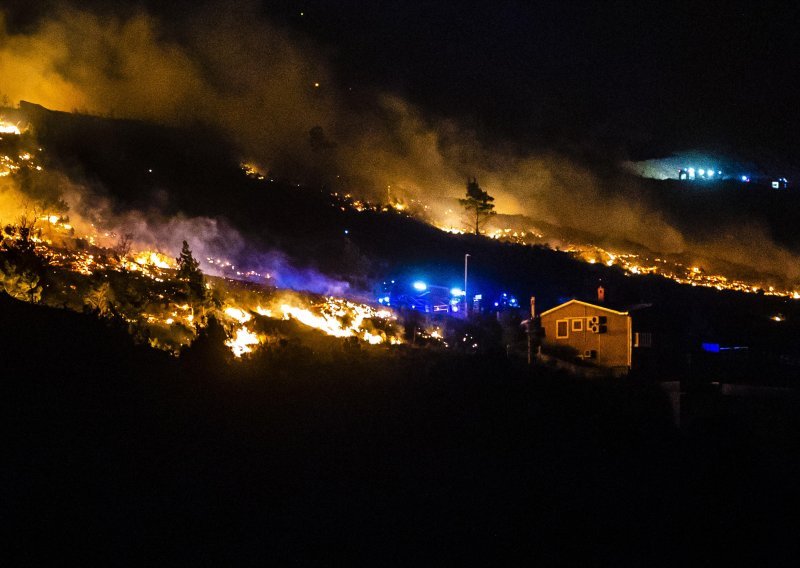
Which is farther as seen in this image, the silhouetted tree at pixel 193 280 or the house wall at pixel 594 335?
the house wall at pixel 594 335

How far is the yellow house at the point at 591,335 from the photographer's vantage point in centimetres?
2628

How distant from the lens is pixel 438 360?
18609mm

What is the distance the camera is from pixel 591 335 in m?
27.1

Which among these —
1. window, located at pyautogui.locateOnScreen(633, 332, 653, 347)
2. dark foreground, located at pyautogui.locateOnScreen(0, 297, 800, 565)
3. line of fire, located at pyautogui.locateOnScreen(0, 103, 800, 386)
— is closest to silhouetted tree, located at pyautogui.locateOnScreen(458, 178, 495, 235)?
line of fire, located at pyautogui.locateOnScreen(0, 103, 800, 386)

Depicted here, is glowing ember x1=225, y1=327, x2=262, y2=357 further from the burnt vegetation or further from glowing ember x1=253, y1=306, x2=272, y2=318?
glowing ember x1=253, y1=306, x2=272, y2=318

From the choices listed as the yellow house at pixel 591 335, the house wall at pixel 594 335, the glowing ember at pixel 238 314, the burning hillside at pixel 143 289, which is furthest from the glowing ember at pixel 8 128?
the yellow house at pixel 591 335

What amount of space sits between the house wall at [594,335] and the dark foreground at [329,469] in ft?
34.9

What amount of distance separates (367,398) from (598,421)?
6067 millimetres

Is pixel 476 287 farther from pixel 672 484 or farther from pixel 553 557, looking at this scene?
pixel 553 557

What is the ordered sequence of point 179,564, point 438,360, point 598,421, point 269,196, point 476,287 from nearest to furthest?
1. point 179,564
2. point 598,421
3. point 438,360
4. point 476,287
5. point 269,196

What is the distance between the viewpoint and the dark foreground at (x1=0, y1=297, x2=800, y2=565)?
7.15 meters

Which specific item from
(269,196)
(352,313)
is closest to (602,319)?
(352,313)

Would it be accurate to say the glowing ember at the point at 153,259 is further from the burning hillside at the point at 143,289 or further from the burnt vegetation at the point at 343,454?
the burnt vegetation at the point at 343,454

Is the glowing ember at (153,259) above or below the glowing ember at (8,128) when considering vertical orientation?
below
